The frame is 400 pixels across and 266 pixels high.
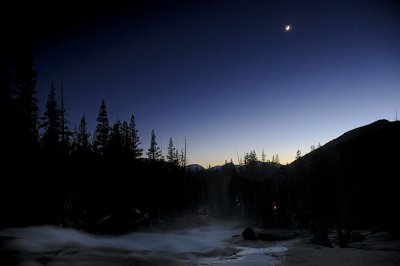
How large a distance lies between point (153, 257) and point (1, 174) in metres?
20.6

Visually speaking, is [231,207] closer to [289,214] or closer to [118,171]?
[289,214]

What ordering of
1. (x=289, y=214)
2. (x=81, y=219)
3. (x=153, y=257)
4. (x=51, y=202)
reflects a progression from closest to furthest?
(x=153, y=257), (x=51, y=202), (x=81, y=219), (x=289, y=214)

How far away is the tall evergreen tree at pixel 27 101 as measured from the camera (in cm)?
3033

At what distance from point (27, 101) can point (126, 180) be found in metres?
19.5

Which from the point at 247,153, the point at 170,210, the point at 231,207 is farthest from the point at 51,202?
the point at 247,153

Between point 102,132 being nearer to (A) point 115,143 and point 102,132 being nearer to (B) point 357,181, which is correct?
(A) point 115,143

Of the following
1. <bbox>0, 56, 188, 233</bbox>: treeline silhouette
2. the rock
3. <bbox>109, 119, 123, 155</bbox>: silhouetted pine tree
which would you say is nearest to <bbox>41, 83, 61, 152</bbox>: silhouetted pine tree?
<bbox>0, 56, 188, 233</bbox>: treeline silhouette

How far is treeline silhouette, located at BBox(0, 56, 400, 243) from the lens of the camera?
26.3 metres

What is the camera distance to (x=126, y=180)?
153 ft

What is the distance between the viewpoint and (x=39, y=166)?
30.5 metres

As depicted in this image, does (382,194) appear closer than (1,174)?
No

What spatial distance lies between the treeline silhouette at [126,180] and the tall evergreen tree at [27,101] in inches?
4.1

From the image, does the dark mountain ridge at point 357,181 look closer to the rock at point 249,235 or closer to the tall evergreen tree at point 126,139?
the rock at point 249,235

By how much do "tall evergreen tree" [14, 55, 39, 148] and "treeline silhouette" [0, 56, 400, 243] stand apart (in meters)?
0.10
